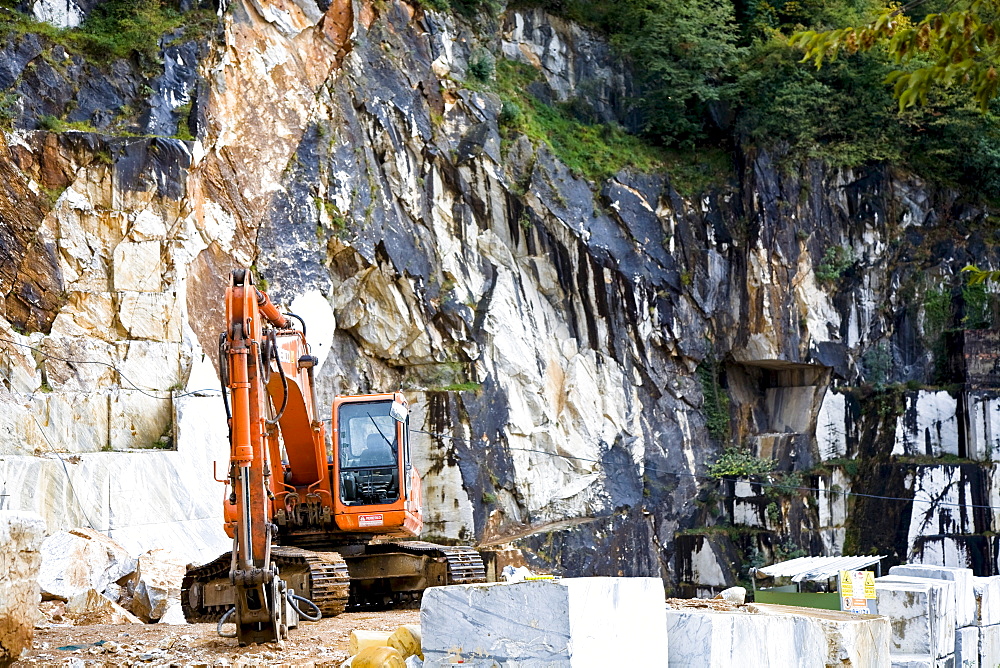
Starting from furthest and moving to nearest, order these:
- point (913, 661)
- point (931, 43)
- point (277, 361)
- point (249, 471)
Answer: point (277, 361) → point (249, 471) → point (913, 661) → point (931, 43)

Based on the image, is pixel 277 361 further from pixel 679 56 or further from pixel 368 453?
pixel 679 56

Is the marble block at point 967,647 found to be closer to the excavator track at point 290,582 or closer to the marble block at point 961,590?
the marble block at point 961,590

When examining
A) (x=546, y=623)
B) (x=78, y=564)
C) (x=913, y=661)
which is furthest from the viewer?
(x=78, y=564)

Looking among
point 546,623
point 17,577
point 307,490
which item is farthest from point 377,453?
point 546,623

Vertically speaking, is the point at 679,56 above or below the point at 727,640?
above

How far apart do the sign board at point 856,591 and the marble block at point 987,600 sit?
1469 millimetres

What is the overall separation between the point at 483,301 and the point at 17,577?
17.1 metres

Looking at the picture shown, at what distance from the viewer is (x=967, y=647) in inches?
301

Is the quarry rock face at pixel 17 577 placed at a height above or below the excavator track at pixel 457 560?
above

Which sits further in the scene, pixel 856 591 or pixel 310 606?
pixel 310 606

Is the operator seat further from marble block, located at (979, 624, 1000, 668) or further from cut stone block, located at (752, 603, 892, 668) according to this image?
cut stone block, located at (752, 603, 892, 668)

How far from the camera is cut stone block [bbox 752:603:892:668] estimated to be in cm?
521

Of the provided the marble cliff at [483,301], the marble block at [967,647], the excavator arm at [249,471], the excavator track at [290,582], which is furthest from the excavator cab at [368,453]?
the marble block at [967,647]

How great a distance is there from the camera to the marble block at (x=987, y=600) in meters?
7.94
